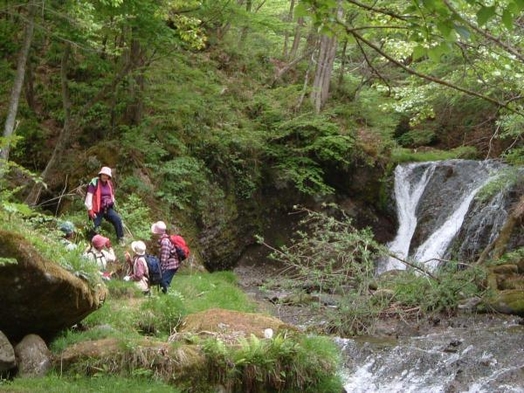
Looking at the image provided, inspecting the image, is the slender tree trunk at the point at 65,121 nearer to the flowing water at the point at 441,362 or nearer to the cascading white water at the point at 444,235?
the flowing water at the point at 441,362

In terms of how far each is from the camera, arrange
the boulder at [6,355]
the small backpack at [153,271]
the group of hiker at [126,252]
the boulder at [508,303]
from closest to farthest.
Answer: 1. the boulder at [6,355]
2. the group of hiker at [126,252]
3. the small backpack at [153,271]
4. the boulder at [508,303]

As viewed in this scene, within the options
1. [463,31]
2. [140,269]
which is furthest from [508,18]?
[140,269]

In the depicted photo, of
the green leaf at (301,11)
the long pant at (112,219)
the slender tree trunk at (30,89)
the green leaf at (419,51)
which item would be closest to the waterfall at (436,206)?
the long pant at (112,219)

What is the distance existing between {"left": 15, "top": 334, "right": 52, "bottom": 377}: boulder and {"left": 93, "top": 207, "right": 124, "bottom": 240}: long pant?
202 inches

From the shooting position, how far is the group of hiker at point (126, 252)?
31.6 ft

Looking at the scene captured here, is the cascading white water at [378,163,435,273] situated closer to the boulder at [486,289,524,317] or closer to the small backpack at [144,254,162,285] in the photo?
the boulder at [486,289,524,317]

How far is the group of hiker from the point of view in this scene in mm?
9633

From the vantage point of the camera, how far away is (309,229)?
1944 cm

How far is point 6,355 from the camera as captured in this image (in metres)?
5.84

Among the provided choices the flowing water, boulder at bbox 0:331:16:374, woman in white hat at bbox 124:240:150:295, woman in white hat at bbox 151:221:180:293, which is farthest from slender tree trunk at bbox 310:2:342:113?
boulder at bbox 0:331:16:374

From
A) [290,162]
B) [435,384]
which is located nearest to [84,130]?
[290,162]

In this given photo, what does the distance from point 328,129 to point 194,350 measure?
13605mm

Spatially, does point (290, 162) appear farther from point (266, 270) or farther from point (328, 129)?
point (266, 270)

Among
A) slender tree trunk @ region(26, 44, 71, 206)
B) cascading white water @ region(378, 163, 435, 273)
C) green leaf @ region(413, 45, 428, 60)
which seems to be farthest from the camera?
cascading white water @ region(378, 163, 435, 273)
